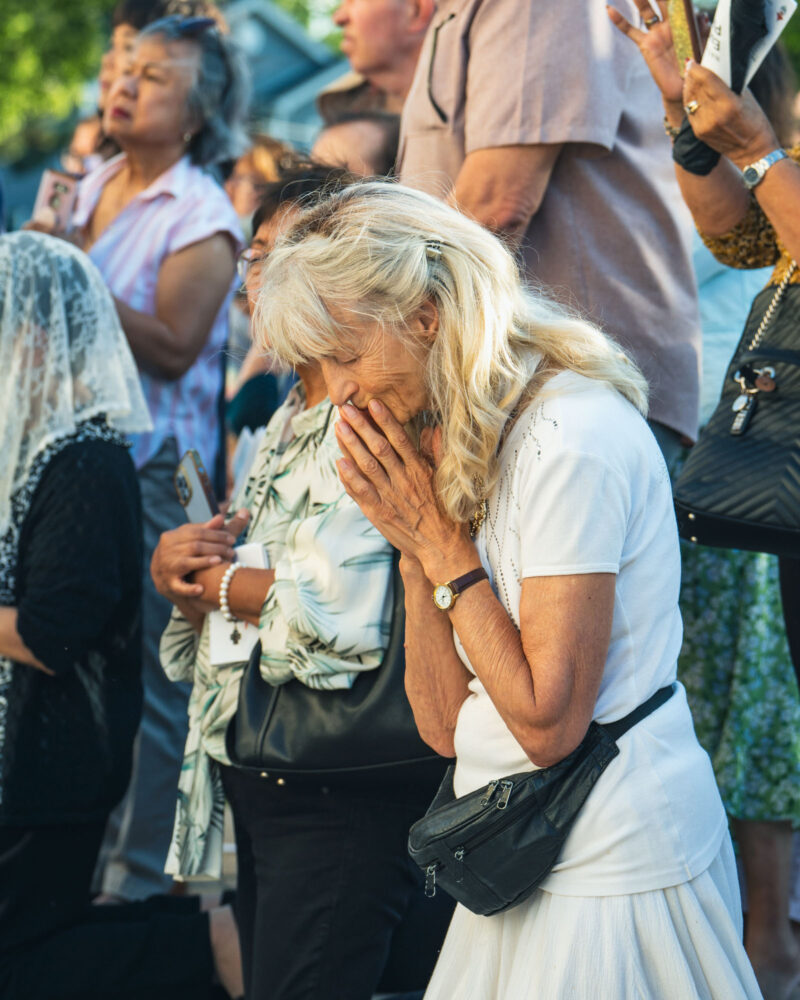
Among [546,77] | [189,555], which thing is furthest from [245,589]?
[546,77]

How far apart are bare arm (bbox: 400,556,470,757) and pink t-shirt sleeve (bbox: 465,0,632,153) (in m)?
1.18

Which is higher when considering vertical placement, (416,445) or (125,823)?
(416,445)

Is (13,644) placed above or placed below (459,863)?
below

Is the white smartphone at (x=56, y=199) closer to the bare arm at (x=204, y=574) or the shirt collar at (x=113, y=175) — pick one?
the shirt collar at (x=113, y=175)

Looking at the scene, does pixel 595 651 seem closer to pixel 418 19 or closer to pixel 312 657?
pixel 312 657

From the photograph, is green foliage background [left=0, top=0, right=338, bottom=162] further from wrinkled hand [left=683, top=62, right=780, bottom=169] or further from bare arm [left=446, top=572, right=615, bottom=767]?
bare arm [left=446, top=572, right=615, bottom=767]

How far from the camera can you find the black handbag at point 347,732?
220 cm

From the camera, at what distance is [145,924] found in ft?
9.75

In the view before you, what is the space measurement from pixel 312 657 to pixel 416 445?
19.9 inches

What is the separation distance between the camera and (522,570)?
1.72 metres

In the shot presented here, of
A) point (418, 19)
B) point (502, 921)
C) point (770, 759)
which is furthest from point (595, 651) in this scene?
point (418, 19)

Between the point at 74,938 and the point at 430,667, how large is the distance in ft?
4.87

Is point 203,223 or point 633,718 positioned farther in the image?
point 203,223

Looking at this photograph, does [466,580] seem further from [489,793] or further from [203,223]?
[203,223]
